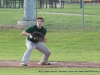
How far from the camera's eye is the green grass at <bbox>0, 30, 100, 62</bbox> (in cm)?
1723

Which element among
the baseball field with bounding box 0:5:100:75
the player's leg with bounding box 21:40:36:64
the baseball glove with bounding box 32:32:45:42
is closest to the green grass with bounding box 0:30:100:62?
the baseball field with bounding box 0:5:100:75

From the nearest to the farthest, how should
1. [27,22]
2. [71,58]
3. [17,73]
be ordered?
[17,73] → [71,58] → [27,22]

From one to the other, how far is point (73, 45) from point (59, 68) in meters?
6.79

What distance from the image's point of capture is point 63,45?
20688 mm

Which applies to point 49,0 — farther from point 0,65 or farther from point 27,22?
point 0,65

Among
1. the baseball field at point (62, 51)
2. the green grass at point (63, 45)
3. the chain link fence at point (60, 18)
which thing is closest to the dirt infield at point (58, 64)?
the baseball field at point (62, 51)

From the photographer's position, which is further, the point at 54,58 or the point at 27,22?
the point at 27,22

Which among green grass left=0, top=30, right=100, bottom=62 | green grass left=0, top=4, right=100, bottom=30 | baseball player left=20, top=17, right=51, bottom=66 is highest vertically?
baseball player left=20, top=17, right=51, bottom=66

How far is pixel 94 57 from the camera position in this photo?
17.2 meters

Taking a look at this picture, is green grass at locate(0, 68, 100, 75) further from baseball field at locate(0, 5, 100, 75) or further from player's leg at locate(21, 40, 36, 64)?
player's leg at locate(21, 40, 36, 64)

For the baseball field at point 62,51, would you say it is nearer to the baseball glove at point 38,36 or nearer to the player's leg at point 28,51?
the player's leg at point 28,51

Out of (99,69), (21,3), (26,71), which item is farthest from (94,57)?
(21,3)

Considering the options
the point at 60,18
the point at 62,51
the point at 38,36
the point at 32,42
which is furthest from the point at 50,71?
the point at 60,18

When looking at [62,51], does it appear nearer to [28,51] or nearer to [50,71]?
[28,51]
